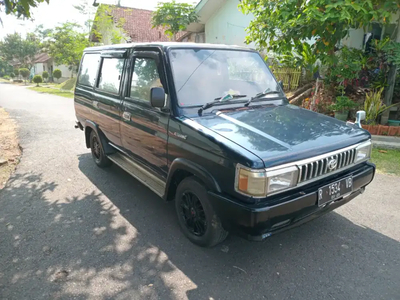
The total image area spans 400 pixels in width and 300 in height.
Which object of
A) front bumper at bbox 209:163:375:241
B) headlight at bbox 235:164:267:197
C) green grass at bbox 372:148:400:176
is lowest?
green grass at bbox 372:148:400:176

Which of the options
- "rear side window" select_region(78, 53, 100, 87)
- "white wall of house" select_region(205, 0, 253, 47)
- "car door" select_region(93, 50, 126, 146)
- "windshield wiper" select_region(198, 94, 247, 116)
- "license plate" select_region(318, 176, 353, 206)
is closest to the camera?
"license plate" select_region(318, 176, 353, 206)

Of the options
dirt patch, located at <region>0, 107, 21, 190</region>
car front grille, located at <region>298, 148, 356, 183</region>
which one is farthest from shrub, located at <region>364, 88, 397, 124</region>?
dirt patch, located at <region>0, 107, 21, 190</region>

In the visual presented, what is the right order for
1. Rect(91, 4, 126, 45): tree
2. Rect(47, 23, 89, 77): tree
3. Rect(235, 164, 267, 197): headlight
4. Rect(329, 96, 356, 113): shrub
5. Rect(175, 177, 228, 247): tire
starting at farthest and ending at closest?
A: Rect(47, 23, 89, 77): tree, Rect(91, 4, 126, 45): tree, Rect(329, 96, 356, 113): shrub, Rect(175, 177, 228, 247): tire, Rect(235, 164, 267, 197): headlight

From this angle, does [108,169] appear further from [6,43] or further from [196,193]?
[6,43]

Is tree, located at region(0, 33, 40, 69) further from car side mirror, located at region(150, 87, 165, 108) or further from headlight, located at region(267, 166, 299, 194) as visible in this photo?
headlight, located at region(267, 166, 299, 194)

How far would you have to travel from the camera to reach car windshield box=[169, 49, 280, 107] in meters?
3.35

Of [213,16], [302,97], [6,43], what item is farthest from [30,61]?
[302,97]

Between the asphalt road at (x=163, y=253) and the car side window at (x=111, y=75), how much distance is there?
154 centimetres

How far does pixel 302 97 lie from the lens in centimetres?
1000

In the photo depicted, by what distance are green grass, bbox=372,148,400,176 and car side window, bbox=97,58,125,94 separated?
14.9 feet

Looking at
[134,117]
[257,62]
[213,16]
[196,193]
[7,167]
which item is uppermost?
[213,16]

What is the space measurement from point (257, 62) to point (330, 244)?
246 centimetres

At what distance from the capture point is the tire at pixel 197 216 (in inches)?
112

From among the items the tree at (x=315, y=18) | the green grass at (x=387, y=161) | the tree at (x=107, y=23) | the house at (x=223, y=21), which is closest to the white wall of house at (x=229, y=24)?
the house at (x=223, y=21)
